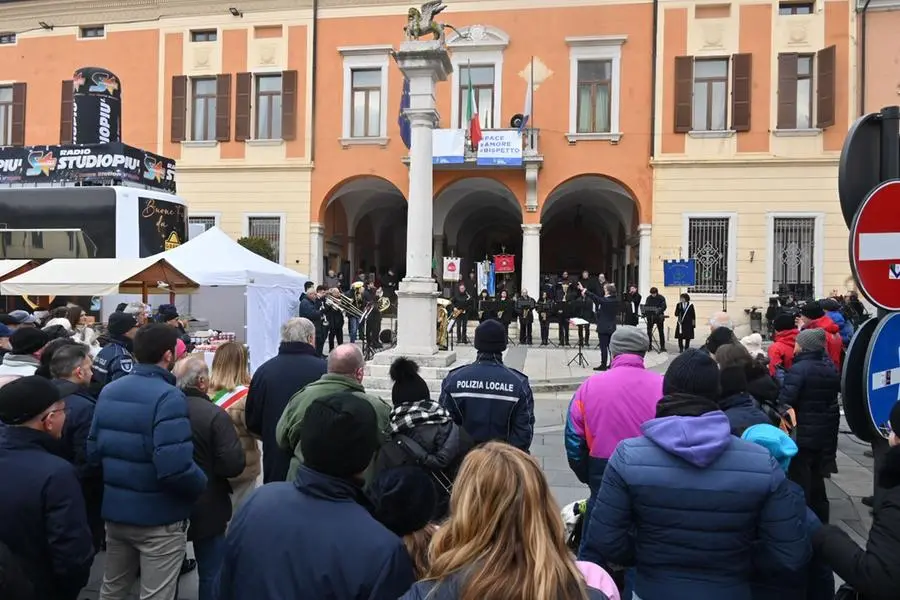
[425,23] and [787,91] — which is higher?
[787,91]

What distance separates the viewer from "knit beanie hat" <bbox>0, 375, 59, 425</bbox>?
2646 millimetres

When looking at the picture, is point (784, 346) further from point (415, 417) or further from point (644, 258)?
point (644, 258)

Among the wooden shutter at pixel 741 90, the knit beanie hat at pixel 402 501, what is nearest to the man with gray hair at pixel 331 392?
the knit beanie hat at pixel 402 501

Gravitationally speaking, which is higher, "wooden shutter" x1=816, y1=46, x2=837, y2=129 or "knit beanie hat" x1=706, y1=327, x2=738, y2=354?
"wooden shutter" x1=816, y1=46, x2=837, y2=129

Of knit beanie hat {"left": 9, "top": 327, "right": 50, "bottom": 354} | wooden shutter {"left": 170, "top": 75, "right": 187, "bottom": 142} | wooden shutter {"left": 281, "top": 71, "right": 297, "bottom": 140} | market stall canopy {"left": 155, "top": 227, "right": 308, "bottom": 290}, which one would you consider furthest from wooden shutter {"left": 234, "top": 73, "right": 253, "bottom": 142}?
knit beanie hat {"left": 9, "top": 327, "right": 50, "bottom": 354}

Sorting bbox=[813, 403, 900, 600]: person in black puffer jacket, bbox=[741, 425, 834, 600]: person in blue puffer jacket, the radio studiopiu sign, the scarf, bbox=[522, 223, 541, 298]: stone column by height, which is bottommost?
bbox=[741, 425, 834, 600]: person in blue puffer jacket

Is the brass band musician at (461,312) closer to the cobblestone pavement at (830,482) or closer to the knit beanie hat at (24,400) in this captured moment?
the cobblestone pavement at (830,482)

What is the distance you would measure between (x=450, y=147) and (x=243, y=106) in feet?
23.3

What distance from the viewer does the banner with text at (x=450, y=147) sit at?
66.3 ft

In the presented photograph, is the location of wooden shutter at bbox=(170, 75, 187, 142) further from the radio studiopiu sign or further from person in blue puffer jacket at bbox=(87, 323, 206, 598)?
person in blue puffer jacket at bbox=(87, 323, 206, 598)

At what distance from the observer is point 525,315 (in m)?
17.6

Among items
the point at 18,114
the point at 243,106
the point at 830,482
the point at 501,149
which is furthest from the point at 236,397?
the point at 18,114

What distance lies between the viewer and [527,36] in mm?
20484

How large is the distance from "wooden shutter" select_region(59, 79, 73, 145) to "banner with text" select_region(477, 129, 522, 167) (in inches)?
558
